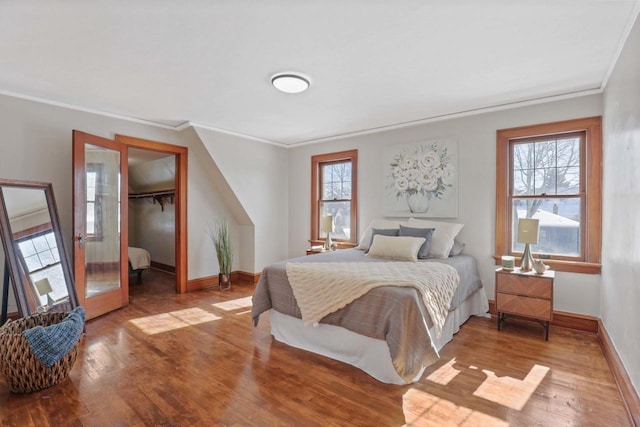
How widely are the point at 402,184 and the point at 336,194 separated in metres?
1.21

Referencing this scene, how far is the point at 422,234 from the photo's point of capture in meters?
3.62

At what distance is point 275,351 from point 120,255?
97.1 inches

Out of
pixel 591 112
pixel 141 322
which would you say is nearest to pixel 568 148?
pixel 591 112

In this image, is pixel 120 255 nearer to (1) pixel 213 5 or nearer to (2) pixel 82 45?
(2) pixel 82 45

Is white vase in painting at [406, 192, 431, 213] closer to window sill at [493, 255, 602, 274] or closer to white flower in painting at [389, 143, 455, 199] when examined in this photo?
white flower in painting at [389, 143, 455, 199]

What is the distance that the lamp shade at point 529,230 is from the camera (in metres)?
3.02

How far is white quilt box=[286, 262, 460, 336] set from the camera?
7.82ft

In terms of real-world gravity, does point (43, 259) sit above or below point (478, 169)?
below

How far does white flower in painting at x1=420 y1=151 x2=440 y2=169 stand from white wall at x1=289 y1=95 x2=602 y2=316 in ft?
0.74

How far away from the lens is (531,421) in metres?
1.81

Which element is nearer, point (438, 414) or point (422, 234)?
point (438, 414)

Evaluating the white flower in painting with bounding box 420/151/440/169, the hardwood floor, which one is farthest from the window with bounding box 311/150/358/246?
the hardwood floor

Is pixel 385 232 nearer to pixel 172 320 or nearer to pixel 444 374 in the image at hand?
pixel 444 374

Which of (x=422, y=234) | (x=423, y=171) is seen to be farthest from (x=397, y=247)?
(x=423, y=171)
